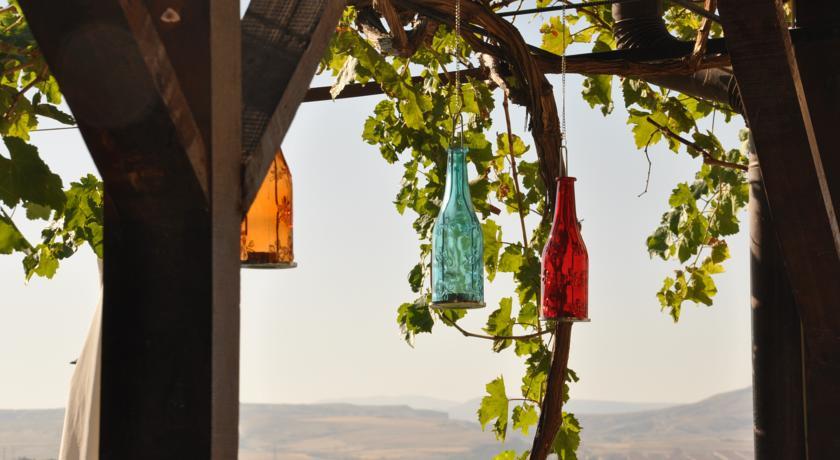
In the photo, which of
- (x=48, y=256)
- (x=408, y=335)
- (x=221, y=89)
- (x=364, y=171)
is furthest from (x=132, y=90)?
(x=364, y=171)

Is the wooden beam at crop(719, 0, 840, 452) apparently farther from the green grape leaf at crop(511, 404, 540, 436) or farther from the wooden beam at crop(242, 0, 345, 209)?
the green grape leaf at crop(511, 404, 540, 436)

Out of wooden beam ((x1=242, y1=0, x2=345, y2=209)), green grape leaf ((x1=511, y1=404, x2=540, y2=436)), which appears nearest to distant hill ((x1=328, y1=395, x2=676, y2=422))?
green grape leaf ((x1=511, y1=404, x2=540, y2=436))

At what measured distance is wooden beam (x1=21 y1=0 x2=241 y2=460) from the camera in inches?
33.9

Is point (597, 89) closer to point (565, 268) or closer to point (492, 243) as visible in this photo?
point (492, 243)

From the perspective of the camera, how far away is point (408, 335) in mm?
2742

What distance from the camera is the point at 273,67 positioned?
1.03 metres

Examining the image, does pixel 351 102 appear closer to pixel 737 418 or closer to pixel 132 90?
pixel 737 418

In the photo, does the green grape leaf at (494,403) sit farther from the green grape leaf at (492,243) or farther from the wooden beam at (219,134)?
the wooden beam at (219,134)

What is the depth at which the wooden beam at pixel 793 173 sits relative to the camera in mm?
1384

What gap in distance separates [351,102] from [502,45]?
3.34 m

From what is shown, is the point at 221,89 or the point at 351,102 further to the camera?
the point at 351,102

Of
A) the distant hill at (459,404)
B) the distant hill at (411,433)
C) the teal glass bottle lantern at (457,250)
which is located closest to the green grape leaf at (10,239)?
the teal glass bottle lantern at (457,250)

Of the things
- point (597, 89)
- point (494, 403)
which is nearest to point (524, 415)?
point (494, 403)

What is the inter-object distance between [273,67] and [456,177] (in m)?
0.73
